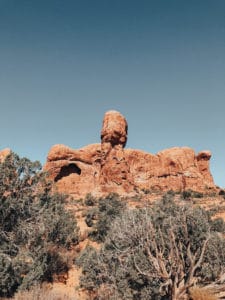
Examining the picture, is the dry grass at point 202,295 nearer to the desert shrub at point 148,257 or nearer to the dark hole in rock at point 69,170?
the desert shrub at point 148,257

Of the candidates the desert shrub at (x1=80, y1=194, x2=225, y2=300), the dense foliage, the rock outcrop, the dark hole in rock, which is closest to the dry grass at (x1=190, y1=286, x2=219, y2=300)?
the desert shrub at (x1=80, y1=194, x2=225, y2=300)

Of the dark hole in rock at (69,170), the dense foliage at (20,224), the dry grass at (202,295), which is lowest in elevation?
the dry grass at (202,295)

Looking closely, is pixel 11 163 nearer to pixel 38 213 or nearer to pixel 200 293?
pixel 38 213

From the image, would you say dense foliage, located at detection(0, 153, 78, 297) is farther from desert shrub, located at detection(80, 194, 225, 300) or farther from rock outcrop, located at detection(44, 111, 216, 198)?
rock outcrop, located at detection(44, 111, 216, 198)

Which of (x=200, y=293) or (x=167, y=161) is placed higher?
(x=167, y=161)

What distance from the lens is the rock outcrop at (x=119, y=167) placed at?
52.0 m

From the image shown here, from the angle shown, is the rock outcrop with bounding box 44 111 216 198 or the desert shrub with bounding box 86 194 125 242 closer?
the desert shrub with bounding box 86 194 125 242

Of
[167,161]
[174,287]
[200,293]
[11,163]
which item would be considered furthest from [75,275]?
[167,161]

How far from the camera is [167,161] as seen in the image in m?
61.2

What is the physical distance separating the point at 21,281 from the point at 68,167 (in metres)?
47.0

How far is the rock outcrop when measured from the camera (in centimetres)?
5203

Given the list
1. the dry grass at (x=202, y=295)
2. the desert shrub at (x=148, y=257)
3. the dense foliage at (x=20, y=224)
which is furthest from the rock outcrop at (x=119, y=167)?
the dry grass at (x=202, y=295)

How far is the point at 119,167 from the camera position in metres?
51.7

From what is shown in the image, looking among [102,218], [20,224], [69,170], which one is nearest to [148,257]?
[20,224]
